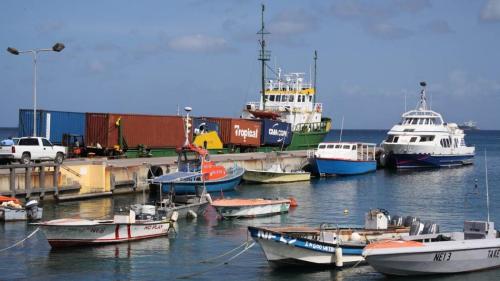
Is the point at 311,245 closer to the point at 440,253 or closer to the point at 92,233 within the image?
the point at 440,253

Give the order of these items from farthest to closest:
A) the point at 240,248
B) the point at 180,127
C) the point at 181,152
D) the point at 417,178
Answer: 1. the point at 417,178
2. the point at 180,127
3. the point at 181,152
4. the point at 240,248

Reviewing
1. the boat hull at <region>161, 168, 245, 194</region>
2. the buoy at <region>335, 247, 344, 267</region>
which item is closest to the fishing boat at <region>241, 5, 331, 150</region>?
the boat hull at <region>161, 168, 245, 194</region>

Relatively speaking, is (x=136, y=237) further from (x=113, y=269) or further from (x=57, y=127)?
(x=57, y=127)

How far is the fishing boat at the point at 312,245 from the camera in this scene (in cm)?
2109

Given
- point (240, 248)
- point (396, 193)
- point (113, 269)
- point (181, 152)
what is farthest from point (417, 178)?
point (113, 269)

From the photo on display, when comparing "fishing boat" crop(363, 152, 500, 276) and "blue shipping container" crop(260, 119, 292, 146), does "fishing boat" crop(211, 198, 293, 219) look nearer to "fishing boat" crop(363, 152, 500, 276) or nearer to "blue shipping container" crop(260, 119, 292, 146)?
"fishing boat" crop(363, 152, 500, 276)

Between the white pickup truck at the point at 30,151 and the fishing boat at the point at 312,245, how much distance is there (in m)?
20.2

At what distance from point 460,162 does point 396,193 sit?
87.7 feet

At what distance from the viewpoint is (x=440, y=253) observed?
2077 centimetres

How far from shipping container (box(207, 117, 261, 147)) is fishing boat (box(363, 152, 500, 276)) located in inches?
1446

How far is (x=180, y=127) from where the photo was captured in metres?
51.9

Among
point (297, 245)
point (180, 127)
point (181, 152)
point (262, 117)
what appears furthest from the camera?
point (262, 117)

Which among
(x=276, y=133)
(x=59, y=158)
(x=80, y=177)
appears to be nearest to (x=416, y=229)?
(x=80, y=177)

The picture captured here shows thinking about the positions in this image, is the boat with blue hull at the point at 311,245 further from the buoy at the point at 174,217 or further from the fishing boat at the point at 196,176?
the fishing boat at the point at 196,176
